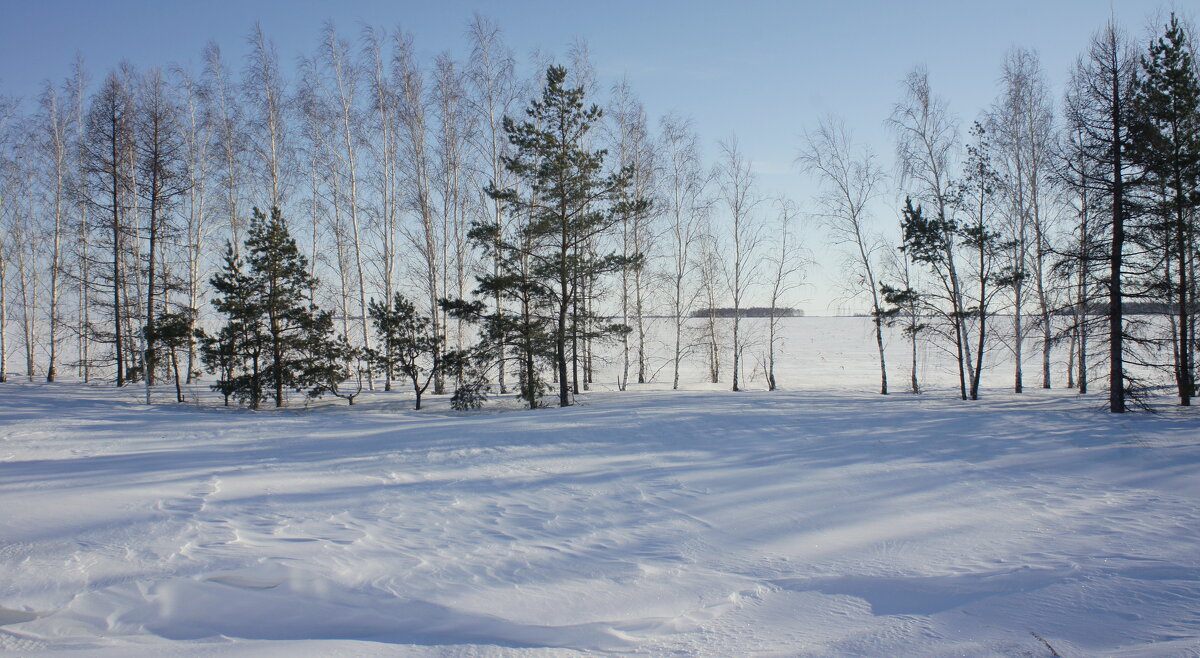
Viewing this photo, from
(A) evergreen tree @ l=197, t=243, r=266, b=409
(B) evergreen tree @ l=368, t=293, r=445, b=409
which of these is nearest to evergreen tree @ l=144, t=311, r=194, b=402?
(A) evergreen tree @ l=197, t=243, r=266, b=409

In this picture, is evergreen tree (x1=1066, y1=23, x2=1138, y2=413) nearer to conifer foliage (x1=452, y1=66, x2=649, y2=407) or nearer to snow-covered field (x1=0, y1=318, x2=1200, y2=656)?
snow-covered field (x1=0, y1=318, x2=1200, y2=656)

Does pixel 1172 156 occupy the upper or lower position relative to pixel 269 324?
upper

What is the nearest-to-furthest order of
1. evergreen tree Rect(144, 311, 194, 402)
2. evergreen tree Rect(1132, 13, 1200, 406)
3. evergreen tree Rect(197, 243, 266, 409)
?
1. evergreen tree Rect(1132, 13, 1200, 406)
2. evergreen tree Rect(197, 243, 266, 409)
3. evergreen tree Rect(144, 311, 194, 402)

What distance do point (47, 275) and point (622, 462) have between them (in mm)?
33260

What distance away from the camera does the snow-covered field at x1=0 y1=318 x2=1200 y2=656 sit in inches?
152

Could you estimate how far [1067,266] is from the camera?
1347 centimetres

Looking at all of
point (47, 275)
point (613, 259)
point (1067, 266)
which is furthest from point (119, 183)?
point (1067, 266)

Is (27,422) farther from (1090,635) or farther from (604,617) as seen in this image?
(1090,635)

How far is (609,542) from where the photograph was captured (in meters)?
5.74

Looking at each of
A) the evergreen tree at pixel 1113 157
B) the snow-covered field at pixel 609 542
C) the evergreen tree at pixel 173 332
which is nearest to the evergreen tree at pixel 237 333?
the evergreen tree at pixel 173 332

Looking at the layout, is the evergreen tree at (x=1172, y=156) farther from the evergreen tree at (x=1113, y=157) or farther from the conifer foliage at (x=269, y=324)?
the conifer foliage at (x=269, y=324)

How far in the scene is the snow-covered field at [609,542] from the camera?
386cm

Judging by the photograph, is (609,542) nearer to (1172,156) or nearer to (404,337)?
(404,337)

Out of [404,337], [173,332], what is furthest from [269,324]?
[404,337]
